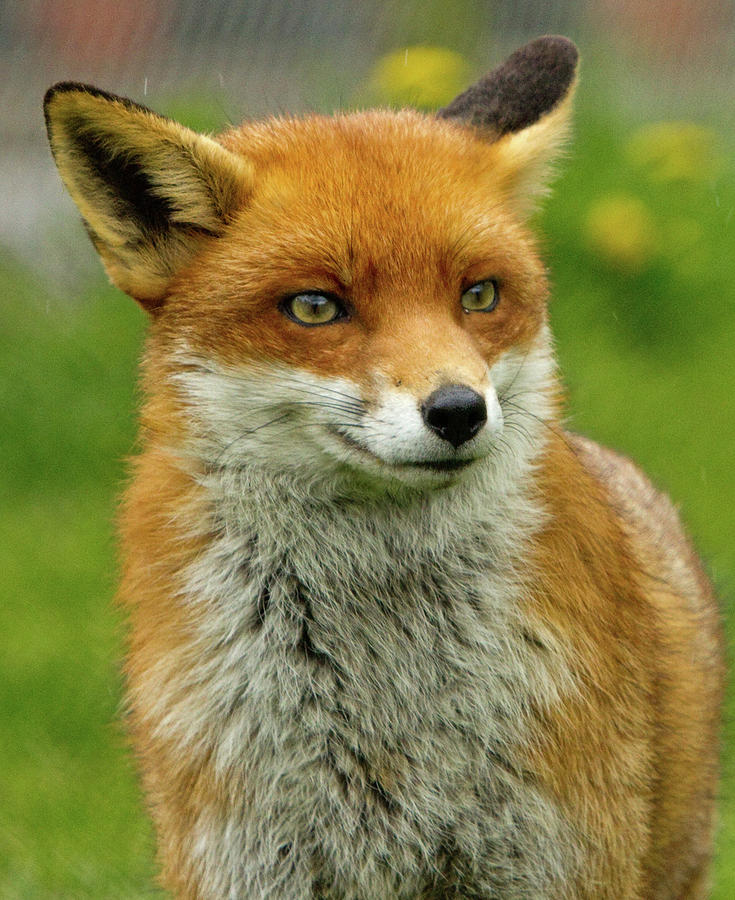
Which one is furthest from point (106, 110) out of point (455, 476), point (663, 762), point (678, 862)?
point (678, 862)

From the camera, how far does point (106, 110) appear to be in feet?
11.9

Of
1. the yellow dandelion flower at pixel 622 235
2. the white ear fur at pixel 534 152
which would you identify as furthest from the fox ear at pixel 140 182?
the yellow dandelion flower at pixel 622 235

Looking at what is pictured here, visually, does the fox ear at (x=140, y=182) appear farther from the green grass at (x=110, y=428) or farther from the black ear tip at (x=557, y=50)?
the green grass at (x=110, y=428)

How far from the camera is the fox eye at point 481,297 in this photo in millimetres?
3818

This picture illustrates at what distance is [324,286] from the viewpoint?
3.63 metres

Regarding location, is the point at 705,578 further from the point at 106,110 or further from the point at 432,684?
the point at 106,110

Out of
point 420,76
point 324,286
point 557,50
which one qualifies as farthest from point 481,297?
point 420,76

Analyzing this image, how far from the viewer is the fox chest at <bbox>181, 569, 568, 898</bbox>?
3824mm

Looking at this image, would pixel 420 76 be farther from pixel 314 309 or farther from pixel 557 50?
pixel 314 309

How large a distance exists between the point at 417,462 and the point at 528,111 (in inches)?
61.5

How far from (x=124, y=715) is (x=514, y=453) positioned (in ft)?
5.29

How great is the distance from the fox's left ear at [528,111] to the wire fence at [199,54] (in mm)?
4819

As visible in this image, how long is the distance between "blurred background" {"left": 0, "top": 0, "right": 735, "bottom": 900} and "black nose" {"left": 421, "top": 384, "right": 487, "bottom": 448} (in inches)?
194

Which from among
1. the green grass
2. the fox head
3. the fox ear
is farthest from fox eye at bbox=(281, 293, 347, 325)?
the green grass
